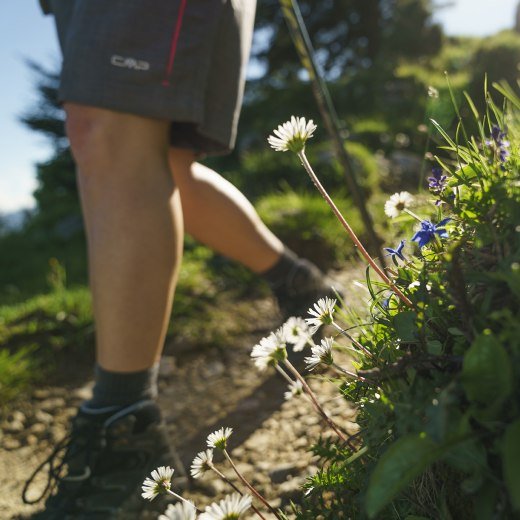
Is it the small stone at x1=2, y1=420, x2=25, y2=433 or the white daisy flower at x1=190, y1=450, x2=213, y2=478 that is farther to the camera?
the small stone at x1=2, y1=420, x2=25, y2=433

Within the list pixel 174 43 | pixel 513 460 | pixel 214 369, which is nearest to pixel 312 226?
pixel 214 369

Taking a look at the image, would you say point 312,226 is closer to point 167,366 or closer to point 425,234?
point 167,366

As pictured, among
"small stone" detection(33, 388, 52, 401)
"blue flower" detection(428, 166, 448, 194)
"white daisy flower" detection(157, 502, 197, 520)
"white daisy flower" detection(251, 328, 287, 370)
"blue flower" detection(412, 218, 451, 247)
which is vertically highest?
"blue flower" detection(428, 166, 448, 194)

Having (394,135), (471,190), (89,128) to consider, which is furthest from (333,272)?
(394,135)

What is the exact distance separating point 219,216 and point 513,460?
1.79m

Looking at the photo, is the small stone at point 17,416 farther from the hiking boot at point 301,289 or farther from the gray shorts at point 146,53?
the gray shorts at point 146,53

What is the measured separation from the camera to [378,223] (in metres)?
4.15

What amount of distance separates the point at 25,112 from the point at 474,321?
15533mm

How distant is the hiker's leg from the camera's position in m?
1.59

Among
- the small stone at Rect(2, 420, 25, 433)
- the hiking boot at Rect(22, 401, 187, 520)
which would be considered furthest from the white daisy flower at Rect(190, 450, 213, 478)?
the small stone at Rect(2, 420, 25, 433)

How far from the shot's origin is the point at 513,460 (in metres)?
0.56

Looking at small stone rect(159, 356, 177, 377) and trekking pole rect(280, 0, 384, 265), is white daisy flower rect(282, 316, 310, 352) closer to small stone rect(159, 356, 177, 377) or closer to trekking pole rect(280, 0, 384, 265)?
trekking pole rect(280, 0, 384, 265)

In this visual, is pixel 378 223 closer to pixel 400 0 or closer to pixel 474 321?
pixel 474 321

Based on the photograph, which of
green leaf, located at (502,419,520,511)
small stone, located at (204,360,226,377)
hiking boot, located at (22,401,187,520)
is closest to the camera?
green leaf, located at (502,419,520,511)
